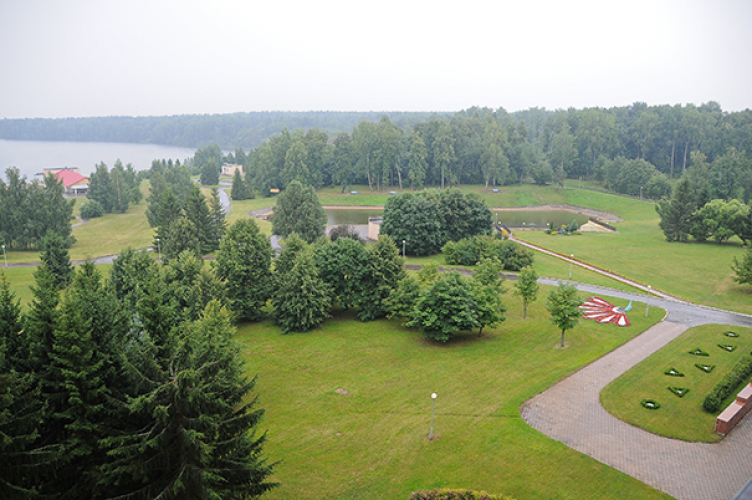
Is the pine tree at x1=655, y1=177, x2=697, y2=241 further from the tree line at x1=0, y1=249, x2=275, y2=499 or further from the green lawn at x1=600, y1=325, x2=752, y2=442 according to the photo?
the tree line at x1=0, y1=249, x2=275, y2=499

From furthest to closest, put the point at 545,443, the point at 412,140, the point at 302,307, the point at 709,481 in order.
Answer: the point at 412,140
the point at 302,307
the point at 545,443
the point at 709,481

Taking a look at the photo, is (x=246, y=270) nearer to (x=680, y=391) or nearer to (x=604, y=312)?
(x=604, y=312)

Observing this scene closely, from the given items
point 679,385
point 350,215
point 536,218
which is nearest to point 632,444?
point 679,385

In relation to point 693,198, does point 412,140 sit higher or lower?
higher

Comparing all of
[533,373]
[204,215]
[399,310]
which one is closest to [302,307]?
[399,310]

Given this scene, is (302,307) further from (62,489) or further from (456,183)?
(456,183)

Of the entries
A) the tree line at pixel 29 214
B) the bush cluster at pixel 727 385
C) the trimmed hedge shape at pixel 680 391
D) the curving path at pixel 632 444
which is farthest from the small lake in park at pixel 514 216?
the curving path at pixel 632 444

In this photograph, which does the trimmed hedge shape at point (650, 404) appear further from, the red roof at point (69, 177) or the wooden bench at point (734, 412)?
the red roof at point (69, 177)
